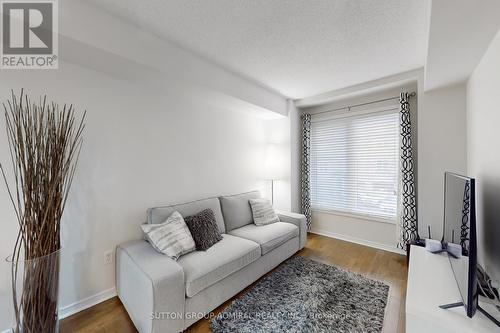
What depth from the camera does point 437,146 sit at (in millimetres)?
2504

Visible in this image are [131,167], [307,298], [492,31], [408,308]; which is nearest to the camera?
[408,308]

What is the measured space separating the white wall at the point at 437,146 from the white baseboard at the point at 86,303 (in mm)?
3613

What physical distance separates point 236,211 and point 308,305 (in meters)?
1.41

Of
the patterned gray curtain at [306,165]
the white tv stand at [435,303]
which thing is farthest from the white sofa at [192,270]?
the white tv stand at [435,303]

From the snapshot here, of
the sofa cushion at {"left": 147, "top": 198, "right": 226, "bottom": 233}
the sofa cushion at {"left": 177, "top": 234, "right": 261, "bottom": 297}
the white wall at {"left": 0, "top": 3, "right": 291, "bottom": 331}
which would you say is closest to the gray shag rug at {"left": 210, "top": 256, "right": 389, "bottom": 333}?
the sofa cushion at {"left": 177, "top": 234, "right": 261, "bottom": 297}

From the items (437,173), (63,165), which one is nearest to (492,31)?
(437,173)

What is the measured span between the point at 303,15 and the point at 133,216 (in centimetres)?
246

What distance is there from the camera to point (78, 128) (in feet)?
6.08

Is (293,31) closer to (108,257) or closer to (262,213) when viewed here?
(262,213)

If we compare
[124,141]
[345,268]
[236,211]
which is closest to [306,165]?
[236,211]

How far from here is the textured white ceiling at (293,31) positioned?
1.54m

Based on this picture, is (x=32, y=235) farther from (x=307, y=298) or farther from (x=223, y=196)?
(x=307, y=298)

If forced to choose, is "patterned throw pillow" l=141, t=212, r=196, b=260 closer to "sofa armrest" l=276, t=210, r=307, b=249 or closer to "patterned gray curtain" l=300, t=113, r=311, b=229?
"sofa armrest" l=276, t=210, r=307, b=249

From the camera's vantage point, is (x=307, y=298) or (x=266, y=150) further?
(x=266, y=150)
